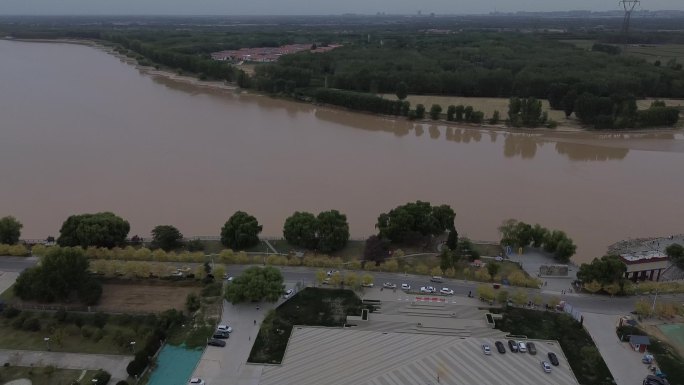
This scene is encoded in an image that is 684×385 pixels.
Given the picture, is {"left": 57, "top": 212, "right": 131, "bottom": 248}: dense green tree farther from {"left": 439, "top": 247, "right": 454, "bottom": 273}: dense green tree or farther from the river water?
{"left": 439, "top": 247, "right": 454, "bottom": 273}: dense green tree

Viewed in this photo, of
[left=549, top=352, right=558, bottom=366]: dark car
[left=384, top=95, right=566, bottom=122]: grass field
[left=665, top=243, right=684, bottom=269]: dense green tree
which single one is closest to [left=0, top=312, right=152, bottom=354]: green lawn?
[left=549, top=352, right=558, bottom=366]: dark car

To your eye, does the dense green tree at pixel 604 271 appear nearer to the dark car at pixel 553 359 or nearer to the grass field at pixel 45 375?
the dark car at pixel 553 359

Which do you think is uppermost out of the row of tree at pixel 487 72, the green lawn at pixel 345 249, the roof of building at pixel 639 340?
the row of tree at pixel 487 72

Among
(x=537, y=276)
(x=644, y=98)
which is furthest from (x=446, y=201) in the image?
(x=644, y=98)

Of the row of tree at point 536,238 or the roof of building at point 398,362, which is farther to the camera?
the row of tree at point 536,238

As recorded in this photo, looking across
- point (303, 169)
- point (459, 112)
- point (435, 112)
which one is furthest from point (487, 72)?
point (303, 169)

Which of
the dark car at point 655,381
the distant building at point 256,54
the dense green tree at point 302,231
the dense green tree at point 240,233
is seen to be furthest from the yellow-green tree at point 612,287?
the distant building at point 256,54
